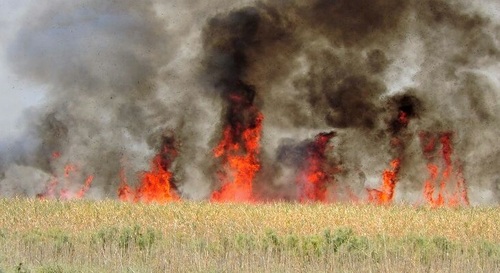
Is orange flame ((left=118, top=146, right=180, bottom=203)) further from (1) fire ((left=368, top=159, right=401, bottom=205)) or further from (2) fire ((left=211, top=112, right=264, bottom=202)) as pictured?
(1) fire ((left=368, top=159, right=401, bottom=205))

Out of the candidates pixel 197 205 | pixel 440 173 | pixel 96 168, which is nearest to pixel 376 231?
pixel 197 205

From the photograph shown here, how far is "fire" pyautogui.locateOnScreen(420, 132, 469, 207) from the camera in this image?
3509 centimetres

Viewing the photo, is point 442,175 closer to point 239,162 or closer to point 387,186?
point 387,186

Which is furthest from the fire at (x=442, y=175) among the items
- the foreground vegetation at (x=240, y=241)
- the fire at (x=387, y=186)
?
the foreground vegetation at (x=240, y=241)

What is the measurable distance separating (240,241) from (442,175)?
67.3ft

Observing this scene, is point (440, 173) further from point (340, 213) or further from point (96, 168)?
point (96, 168)

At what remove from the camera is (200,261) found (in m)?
14.9

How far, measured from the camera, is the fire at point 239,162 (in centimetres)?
3553

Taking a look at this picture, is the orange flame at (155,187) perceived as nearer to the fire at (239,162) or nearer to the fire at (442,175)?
the fire at (239,162)

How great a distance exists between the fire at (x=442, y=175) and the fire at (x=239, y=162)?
305 inches

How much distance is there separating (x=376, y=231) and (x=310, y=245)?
5539mm

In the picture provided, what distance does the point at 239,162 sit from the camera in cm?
3603

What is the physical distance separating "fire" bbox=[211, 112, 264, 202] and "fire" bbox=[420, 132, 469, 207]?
7.76m

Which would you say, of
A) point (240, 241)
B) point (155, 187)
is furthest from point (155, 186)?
point (240, 241)
